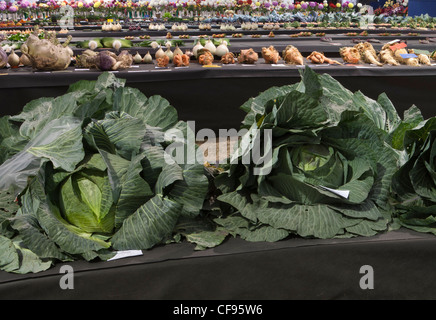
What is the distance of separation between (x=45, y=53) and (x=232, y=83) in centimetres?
153

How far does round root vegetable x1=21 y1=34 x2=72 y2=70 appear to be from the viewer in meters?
3.37

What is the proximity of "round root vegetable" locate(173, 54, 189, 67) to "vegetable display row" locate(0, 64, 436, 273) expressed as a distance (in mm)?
2615

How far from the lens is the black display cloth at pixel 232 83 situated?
12.0 ft

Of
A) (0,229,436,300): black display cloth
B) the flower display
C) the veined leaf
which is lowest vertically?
(0,229,436,300): black display cloth

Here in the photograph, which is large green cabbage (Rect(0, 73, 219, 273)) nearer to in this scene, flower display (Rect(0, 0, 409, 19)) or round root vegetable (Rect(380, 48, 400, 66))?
round root vegetable (Rect(380, 48, 400, 66))

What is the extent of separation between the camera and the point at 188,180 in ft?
3.99

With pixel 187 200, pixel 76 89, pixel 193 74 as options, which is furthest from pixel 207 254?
pixel 193 74

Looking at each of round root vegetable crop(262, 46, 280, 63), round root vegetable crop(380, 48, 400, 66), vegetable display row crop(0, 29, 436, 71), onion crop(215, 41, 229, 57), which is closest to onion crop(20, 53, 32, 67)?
vegetable display row crop(0, 29, 436, 71)

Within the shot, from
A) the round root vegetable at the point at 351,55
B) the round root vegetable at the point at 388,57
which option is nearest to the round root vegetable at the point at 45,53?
the round root vegetable at the point at 351,55

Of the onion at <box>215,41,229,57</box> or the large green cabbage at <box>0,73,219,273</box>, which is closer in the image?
the large green cabbage at <box>0,73,219,273</box>

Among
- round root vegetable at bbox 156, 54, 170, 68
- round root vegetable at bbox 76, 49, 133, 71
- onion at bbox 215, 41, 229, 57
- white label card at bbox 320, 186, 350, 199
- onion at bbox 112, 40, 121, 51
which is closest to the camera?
white label card at bbox 320, 186, 350, 199

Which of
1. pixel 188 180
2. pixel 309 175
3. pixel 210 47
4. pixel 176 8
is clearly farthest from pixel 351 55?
pixel 176 8

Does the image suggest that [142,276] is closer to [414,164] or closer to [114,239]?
[114,239]

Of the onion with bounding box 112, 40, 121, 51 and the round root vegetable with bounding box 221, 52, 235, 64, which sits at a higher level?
the onion with bounding box 112, 40, 121, 51
